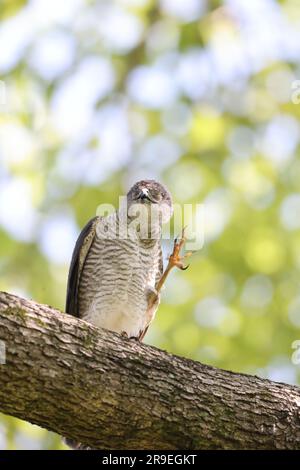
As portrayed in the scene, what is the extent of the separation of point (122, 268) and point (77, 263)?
373 mm

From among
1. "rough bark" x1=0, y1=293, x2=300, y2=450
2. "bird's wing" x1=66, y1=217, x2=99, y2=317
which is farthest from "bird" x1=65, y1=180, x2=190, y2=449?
"rough bark" x1=0, y1=293, x2=300, y2=450

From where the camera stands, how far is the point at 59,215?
829cm

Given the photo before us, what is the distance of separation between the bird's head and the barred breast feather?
0.72 feet

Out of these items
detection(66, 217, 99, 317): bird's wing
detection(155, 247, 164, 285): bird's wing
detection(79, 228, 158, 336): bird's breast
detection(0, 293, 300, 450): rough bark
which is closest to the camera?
detection(0, 293, 300, 450): rough bark

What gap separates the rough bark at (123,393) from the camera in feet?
12.1

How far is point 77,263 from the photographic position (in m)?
5.88

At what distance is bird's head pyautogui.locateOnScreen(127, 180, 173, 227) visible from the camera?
607 centimetres

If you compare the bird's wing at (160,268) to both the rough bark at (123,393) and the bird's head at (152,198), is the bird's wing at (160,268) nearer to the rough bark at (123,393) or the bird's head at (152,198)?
the bird's head at (152,198)

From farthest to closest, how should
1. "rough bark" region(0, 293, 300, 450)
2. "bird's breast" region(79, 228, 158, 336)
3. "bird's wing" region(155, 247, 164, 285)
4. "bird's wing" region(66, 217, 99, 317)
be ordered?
1. "bird's wing" region(155, 247, 164, 285)
2. "bird's wing" region(66, 217, 99, 317)
3. "bird's breast" region(79, 228, 158, 336)
4. "rough bark" region(0, 293, 300, 450)

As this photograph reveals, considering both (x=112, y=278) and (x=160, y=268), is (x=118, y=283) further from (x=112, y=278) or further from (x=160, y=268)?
(x=160, y=268)

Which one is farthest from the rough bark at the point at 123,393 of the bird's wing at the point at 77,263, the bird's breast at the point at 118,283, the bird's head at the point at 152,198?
the bird's head at the point at 152,198

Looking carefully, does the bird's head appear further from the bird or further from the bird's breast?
the bird's breast

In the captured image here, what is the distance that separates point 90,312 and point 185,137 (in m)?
3.65

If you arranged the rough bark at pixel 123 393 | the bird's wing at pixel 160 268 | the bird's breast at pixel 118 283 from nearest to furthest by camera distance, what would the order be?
the rough bark at pixel 123 393, the bird's breast at pixel 118 283, the bird's wing at pixel 160 268
